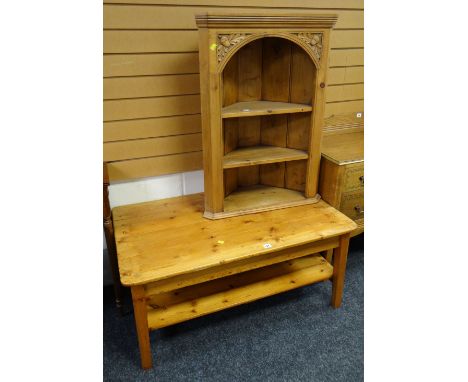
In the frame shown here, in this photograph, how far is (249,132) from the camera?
229 cm

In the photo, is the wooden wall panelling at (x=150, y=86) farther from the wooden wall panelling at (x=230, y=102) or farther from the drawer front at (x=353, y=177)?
the drawer front at (x=353, y=177)

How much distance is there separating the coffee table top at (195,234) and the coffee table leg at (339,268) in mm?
160

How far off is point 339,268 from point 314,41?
130cm

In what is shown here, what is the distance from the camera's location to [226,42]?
1.68 meters

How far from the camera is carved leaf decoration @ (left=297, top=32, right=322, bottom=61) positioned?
1.81m

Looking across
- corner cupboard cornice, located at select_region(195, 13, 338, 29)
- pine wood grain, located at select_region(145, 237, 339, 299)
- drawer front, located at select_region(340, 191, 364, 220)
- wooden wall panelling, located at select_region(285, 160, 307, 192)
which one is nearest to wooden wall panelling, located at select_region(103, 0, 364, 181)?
wooden wall panelling, located at select_region(285, 160, 307, 192)

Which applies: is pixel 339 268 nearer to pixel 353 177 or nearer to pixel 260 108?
pixel 353 177

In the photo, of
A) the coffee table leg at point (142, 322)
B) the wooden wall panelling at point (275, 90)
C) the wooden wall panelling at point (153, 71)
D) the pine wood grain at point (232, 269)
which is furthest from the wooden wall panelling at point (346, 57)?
the coffee table leg at point (142, 322)

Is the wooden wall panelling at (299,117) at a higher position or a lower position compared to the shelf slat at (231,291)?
higher

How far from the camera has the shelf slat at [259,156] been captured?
1979 mm

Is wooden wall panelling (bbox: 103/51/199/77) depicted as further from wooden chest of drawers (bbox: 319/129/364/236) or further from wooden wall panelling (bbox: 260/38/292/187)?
wooden chest of drawers (bbox: 319/129/364/236)

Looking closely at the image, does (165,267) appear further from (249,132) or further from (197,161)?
(249,132)

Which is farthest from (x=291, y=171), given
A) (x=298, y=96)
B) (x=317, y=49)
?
(x=317, y=49)

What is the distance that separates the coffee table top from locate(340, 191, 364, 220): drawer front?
171 millimetres
